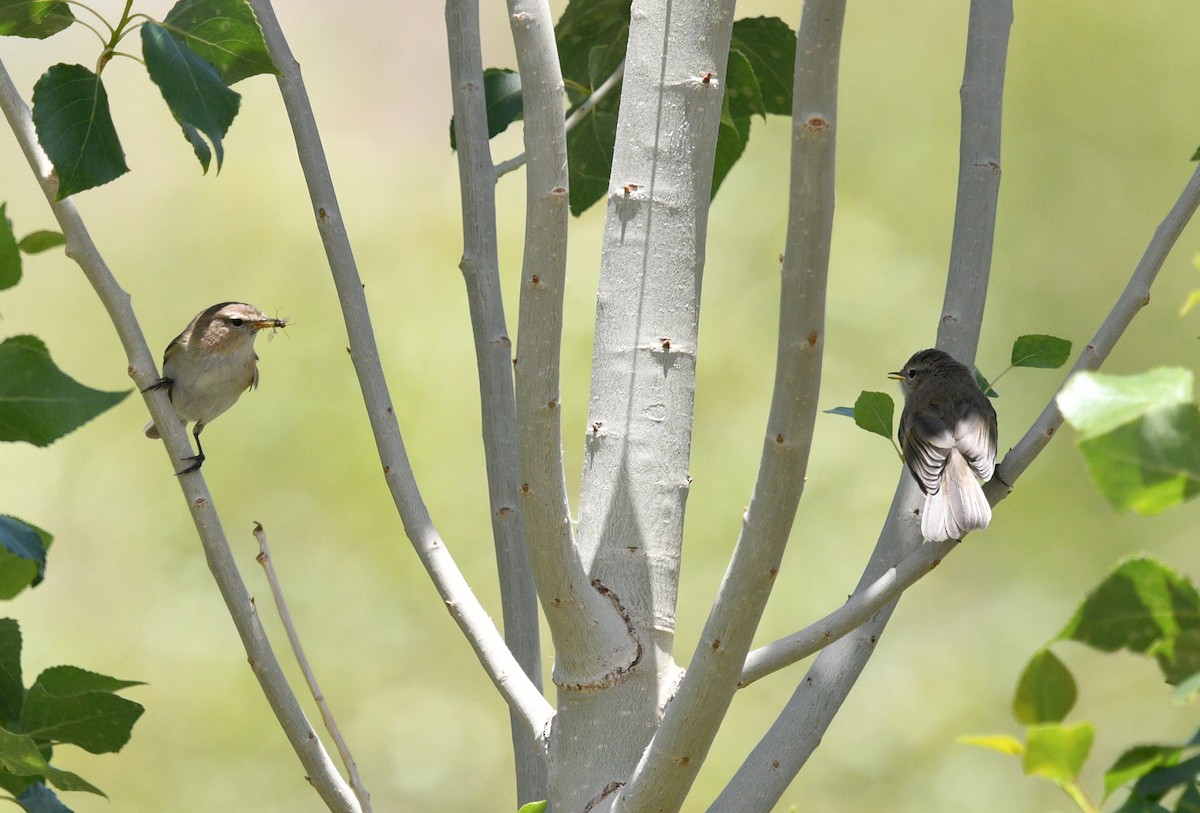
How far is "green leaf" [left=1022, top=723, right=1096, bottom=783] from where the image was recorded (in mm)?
327

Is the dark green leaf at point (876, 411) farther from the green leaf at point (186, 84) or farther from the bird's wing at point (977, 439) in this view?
the green leaf at point (186, 84)

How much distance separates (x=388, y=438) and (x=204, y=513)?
0.16 m

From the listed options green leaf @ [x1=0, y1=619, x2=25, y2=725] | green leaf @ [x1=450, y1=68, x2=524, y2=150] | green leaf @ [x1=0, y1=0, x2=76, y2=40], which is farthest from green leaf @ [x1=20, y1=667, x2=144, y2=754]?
green leaf @ [x1=450, y1=68, x2=524, y2=150]

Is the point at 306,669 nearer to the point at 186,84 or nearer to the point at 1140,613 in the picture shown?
the point at 186,84

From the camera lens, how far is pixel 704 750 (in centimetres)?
69

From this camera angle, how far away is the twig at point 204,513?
82 cm

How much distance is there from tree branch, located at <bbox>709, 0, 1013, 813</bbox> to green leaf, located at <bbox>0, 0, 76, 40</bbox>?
0.73 m

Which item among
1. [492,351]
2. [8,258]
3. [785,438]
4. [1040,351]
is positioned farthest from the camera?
[492,351]

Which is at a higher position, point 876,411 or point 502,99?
point 502,99

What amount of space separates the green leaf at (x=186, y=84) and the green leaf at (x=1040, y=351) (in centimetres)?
64

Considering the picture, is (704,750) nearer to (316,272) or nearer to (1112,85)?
(316,272)

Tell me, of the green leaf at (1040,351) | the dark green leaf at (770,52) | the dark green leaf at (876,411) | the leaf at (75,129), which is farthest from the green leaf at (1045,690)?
the dark green leaf at (770,52)

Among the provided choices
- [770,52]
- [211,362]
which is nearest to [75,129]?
[770,52]

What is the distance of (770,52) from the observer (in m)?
1.21
